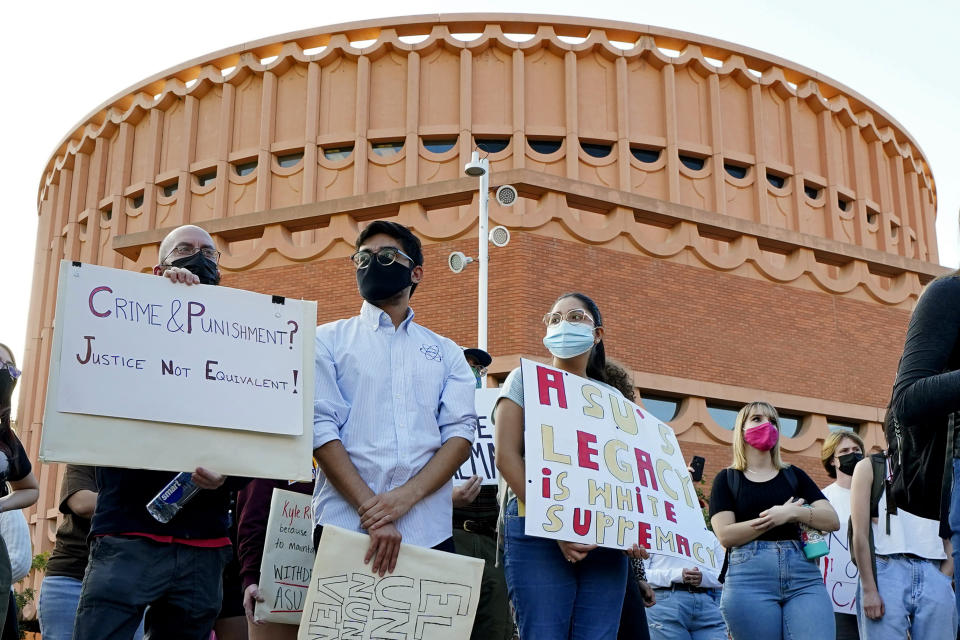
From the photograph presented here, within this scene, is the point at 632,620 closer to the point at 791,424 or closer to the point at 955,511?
the point at 955,511

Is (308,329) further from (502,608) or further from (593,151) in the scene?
(593,151)

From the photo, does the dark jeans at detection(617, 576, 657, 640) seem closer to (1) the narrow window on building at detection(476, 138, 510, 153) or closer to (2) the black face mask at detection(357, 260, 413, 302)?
(2) the black face mask at detection(357, 260, 413, 302)

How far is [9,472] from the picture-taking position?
16.5 ft

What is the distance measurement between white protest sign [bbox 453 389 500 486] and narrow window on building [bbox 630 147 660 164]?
84.3 ft

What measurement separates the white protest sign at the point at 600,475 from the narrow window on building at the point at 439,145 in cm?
2660

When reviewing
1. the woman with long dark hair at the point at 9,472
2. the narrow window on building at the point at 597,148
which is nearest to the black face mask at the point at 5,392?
the woman with long dark hair at the point at 9,472

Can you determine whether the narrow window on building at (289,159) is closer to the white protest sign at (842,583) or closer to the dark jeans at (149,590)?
the white protest sign at (842,583)

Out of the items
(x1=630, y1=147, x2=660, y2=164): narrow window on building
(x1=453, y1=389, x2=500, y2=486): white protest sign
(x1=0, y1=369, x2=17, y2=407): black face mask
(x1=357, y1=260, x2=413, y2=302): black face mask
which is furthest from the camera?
(x1=630, y1=147, x2=660, y2=164): narrow window on building

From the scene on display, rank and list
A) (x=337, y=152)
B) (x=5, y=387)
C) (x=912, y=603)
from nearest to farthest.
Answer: (x=5, y=387) → (x=912, y=603) → (x=337, y=152)

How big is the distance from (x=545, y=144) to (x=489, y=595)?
26549 millimetres

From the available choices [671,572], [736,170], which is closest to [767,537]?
[671,572]

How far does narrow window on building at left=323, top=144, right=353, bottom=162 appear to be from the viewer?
3147cm

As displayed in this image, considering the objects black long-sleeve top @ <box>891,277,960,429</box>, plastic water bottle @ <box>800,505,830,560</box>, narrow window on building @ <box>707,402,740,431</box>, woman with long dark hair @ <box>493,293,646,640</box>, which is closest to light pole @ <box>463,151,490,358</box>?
narrow window on building @ <box>707,402,740,431</box>

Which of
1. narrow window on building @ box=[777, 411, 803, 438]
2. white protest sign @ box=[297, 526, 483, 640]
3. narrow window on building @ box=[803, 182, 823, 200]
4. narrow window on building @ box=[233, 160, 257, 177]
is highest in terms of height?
narrow window on building @ box=[233, 160, 257, 177]
